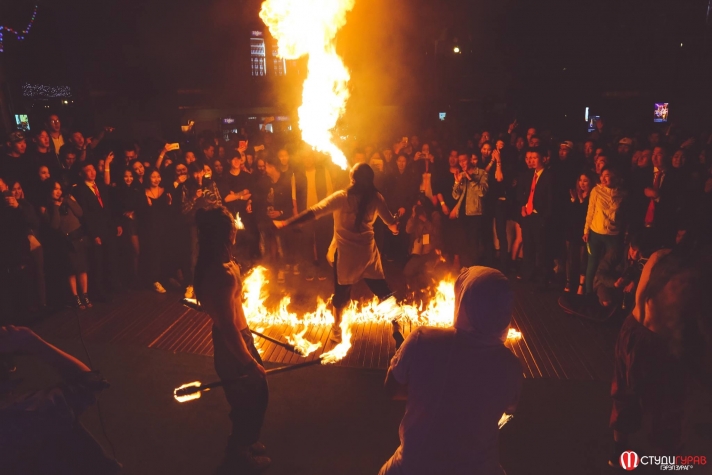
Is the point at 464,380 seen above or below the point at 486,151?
below

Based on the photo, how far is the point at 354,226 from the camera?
570 cm

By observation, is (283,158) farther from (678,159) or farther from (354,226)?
(678,159)

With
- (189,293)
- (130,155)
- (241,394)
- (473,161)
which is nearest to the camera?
(241,394)

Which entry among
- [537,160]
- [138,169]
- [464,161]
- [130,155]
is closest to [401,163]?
[464,161]

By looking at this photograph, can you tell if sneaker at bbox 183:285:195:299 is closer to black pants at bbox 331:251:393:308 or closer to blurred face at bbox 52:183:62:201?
blurred face at bbox 52:183:62:201

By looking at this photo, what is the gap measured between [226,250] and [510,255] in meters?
6.49

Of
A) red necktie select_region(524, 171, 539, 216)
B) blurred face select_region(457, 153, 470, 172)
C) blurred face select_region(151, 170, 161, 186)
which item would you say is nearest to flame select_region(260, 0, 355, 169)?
blurred face select_region(457, 153, 470, 172)

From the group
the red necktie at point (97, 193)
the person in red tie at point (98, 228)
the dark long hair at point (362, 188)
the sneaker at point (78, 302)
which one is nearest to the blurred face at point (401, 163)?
the dark long hair at point (362, 188)

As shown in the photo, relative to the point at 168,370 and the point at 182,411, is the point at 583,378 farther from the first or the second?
the point at 168,370

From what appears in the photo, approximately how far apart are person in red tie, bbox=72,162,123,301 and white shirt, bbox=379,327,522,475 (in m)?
6.76

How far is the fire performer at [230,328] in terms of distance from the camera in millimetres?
3422

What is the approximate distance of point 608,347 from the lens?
5883 millimetres

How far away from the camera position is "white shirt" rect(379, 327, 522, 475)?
7.07 ft

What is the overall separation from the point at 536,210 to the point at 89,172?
6806 mm
